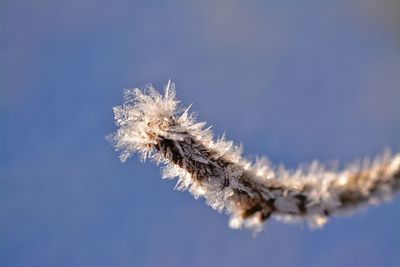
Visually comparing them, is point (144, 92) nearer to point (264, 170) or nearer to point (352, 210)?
point (264, 170)

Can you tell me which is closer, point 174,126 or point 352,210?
point 174,126

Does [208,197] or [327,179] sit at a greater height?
[327,179]

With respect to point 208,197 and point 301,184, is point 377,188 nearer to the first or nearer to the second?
point 301,184

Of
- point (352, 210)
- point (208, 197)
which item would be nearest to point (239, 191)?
point (208, 197)

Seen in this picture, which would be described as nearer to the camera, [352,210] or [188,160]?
[188,160]

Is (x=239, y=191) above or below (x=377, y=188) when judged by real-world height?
below

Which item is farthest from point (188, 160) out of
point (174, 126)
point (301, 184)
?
point (301, 184)
